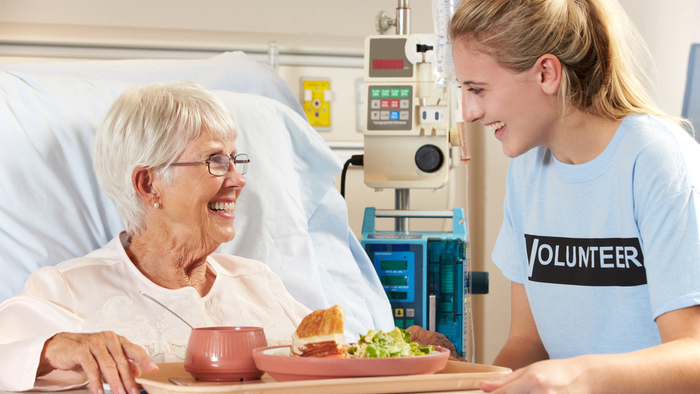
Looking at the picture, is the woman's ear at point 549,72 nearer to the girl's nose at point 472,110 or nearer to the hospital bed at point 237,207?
the girl's nose at point 472,110

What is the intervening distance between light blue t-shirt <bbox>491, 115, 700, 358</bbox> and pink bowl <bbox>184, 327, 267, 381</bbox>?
1.94 ft

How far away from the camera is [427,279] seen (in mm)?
1985

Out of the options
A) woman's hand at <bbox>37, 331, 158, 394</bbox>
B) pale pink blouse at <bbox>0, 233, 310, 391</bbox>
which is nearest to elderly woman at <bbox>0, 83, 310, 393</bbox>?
pale pink blouse at <bbox>0, 233, 310, 391</bbox>

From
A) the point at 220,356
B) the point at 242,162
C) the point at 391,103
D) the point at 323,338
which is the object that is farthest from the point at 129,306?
the point at 391,103

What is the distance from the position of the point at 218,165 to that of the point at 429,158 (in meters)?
0.92

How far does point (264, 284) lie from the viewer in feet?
4.78

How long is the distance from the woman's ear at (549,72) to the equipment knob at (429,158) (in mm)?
A: 986

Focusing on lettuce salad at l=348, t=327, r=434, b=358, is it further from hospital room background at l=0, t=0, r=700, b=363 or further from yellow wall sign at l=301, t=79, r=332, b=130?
yellow wall sign at l=301, t=79, r=332, b=130

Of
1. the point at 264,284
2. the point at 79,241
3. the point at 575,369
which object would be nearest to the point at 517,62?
the point at 575,369

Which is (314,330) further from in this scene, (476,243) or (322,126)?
(476,243)

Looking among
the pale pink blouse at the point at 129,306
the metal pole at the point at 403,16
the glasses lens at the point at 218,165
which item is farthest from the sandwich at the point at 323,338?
the metal pole at the point at 403,16

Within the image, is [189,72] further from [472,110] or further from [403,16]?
[472,110]

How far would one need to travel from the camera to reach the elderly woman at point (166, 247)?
1231 millimetres

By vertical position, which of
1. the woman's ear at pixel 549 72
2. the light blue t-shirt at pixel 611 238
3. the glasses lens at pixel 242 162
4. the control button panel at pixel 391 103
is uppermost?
the control button panel at pixel 391 103
